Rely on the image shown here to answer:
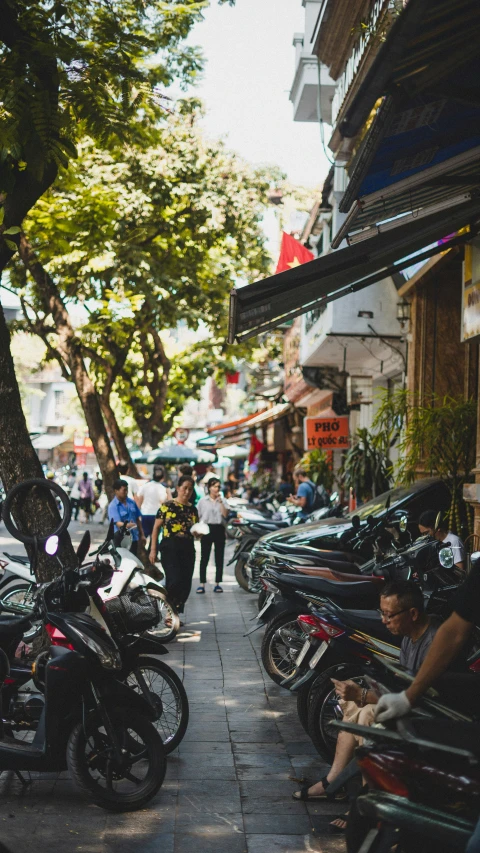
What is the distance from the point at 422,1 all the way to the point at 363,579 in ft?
14.6

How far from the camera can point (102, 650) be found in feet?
17.6

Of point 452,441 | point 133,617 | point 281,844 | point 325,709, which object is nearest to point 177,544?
point 452,441

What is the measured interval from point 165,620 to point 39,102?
5.37 meters

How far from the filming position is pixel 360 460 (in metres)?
14.6

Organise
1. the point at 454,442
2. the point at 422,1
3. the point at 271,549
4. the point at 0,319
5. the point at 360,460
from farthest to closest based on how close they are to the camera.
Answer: the point at 360,460
the point at 454,442
the point at 271,549
the point at 0,319
the point at 422,1

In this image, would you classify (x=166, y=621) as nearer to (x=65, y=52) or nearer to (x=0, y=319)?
(x=0, y=319)

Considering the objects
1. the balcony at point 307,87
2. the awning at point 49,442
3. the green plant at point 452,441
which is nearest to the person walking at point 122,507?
the green plant at point 452,441

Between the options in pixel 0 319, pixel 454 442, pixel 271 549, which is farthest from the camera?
pixel 454 442

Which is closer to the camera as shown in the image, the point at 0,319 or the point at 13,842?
the point at 13,842

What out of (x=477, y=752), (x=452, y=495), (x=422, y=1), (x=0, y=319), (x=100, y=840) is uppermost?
(x=422, y=1)

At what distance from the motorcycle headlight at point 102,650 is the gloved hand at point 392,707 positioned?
2.04m

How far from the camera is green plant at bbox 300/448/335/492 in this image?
2120cm

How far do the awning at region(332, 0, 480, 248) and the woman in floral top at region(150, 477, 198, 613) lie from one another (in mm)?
4294

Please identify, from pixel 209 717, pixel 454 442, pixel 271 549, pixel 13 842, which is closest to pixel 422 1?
pixel 13 842
